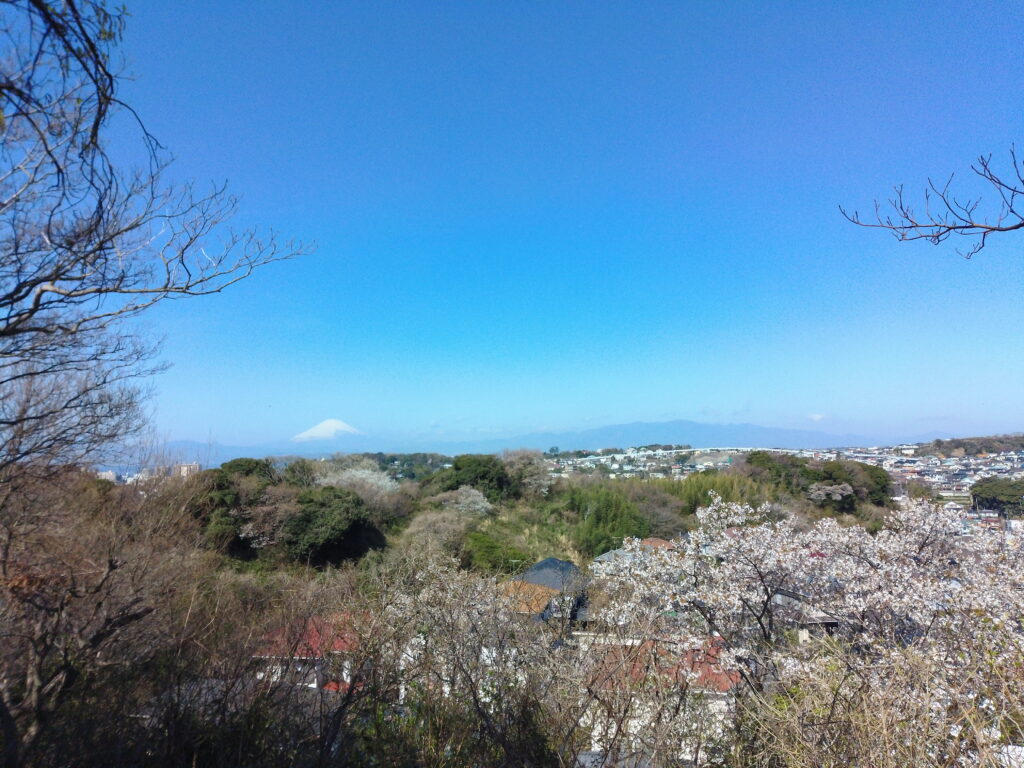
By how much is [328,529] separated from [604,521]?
8.42 metres

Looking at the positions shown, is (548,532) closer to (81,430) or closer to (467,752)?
(81,430)

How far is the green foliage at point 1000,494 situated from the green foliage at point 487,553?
1032 cm

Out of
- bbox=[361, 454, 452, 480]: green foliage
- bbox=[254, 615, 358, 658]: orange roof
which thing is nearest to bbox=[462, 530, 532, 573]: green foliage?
bbox=[254, 615, 358, 658]: orange roof

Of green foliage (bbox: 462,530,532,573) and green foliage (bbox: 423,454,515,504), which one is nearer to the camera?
green foliage (bbox: 462,530,532,573)

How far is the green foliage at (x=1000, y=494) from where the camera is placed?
1045 cm

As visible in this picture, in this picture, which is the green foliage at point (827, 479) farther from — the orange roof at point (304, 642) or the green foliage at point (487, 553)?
the orange roof at point (304, 642)

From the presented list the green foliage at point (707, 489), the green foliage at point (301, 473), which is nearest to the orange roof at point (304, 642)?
the green foliage at point (301, 473)

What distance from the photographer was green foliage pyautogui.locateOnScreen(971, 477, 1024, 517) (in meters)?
10.4

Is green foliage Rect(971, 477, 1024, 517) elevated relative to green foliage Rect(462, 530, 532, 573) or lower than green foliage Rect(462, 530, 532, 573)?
elevated

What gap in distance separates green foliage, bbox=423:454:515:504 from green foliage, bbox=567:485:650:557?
3.13 meters

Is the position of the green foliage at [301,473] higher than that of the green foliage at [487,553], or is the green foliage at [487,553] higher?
the green foliage at [301,473]

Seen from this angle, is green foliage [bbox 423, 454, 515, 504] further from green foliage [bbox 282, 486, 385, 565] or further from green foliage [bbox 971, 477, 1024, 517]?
green foliage [bbox 971, 477, 1024, 517]

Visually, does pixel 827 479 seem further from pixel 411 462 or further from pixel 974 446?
pixel 411 462

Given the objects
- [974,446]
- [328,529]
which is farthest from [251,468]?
[974,446]
